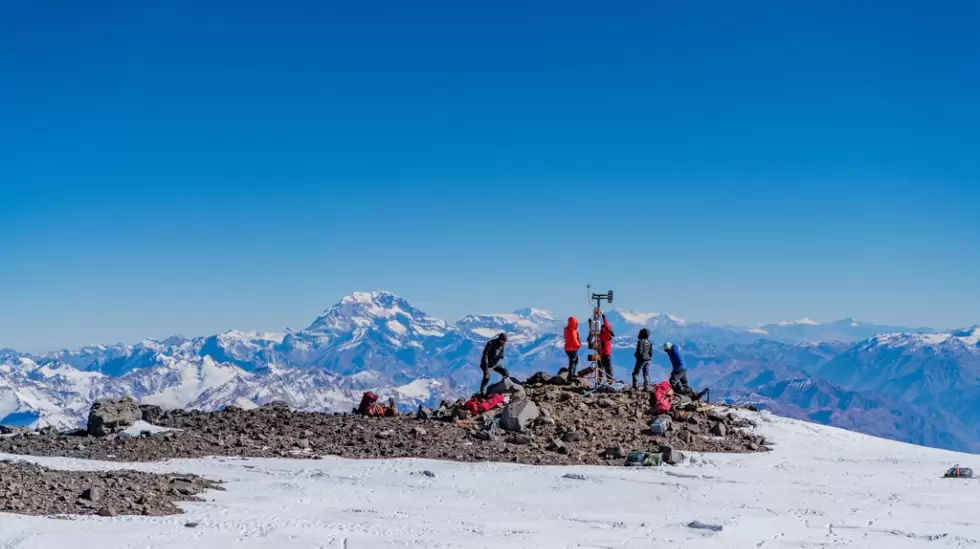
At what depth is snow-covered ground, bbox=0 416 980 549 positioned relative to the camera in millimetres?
13859

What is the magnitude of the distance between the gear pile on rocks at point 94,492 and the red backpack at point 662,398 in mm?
14314

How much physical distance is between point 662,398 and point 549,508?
1073cm

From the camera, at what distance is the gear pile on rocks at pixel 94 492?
1406 centimetres

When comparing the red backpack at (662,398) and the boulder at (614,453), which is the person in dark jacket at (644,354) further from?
the boulder at (614,453)

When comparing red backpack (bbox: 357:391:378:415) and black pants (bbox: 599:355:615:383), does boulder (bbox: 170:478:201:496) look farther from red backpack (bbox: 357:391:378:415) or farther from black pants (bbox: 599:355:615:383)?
black pants (bbox: 599:355:615:383)

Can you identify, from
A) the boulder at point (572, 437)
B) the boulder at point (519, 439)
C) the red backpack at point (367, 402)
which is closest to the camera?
the boulder at point (519, 439)

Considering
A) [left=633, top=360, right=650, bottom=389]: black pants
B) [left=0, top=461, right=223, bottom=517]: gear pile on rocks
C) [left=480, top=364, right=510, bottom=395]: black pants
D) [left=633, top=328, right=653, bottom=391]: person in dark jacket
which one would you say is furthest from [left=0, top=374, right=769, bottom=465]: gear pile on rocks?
[left=0, top=461, right=223, bottom=517]: gear pile on rocks

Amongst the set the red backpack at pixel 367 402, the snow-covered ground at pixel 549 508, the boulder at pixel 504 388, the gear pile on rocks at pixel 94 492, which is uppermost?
the boulder at pixel 504 388

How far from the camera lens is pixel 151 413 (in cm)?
2806

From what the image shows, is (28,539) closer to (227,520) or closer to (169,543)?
(169,543)

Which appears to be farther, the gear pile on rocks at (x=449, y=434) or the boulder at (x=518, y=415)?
the boulder at (x=518, y=415)

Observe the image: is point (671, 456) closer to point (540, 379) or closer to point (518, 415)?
point (518, 415)

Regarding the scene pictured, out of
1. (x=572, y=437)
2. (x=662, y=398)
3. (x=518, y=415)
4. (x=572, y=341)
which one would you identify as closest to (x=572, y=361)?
(x=572, y=341)

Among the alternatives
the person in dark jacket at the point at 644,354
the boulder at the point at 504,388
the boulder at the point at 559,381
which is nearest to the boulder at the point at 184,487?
the boulder at the point at 504,388
